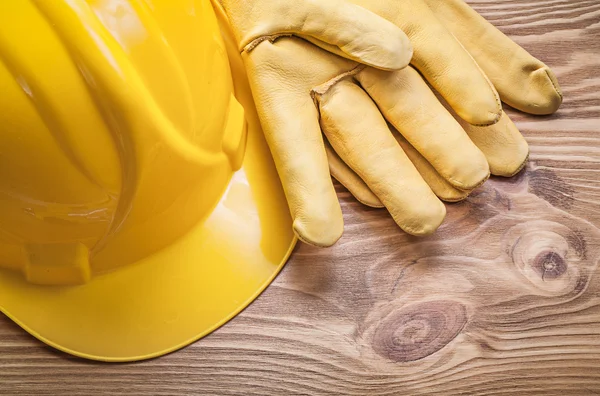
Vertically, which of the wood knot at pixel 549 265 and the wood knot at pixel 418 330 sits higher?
the wood knot at pixel 418 330

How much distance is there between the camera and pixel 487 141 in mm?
813

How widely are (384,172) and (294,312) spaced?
0.23 metres

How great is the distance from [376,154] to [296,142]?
108 mm

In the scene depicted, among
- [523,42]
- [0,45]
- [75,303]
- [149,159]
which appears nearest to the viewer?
[0,45]

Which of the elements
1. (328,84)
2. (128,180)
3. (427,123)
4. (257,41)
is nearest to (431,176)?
(427,123)

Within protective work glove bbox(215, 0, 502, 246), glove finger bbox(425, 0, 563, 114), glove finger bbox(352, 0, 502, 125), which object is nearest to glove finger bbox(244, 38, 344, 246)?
protective work glove bbox(215, 0, 502, 246)

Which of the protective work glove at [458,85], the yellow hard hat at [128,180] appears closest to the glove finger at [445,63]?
the protective work glove at [458,85]

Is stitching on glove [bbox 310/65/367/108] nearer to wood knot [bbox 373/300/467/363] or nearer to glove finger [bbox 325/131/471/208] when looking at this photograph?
glove finger [bbox 325/131/471/208]

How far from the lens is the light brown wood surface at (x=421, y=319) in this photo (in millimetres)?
773

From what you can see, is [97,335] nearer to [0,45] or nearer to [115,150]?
[115,150]

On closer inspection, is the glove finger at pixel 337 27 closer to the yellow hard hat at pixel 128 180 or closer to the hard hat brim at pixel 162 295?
the yellow hard hat at pixel 128 180

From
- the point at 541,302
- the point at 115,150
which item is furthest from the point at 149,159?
the point at 541,302

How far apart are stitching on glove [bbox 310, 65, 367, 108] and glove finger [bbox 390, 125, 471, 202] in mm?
116

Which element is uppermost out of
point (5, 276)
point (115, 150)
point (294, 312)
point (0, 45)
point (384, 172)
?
point (0, 45)
